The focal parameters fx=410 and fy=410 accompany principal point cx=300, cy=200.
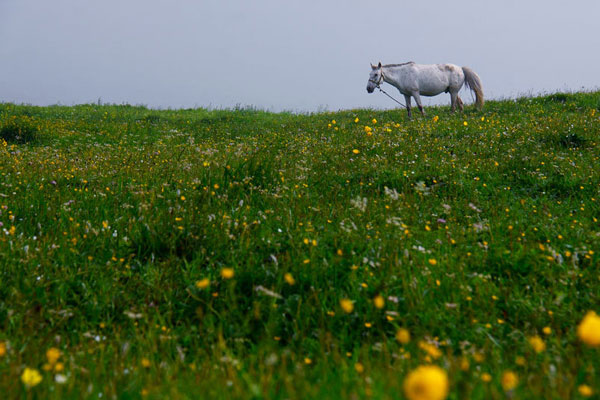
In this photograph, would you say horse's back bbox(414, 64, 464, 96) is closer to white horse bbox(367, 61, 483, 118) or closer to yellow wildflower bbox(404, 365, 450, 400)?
white horse bbox(367, 61, 483, 118)

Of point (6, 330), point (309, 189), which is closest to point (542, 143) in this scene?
point (309, 189)

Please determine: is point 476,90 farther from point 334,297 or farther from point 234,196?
point 334,297

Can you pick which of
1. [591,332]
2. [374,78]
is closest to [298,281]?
[591,332]

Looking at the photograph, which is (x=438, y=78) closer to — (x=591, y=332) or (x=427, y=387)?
(x=591, y=332)

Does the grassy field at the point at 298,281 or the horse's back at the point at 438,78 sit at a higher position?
the horse's back at the point at 438,78

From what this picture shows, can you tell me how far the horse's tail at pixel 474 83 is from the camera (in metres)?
18.5

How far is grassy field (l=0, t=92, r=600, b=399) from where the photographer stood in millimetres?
2281

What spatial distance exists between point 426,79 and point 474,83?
7.85ft

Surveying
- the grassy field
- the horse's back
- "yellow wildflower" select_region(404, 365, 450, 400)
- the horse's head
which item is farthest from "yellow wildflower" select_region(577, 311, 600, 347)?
the horse's back

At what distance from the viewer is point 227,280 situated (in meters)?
3.59

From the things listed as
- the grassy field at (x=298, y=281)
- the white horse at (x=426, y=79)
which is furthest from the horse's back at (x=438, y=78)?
the grassy field at (x=298, y=281)

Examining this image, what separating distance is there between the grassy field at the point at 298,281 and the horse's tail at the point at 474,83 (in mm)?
11752

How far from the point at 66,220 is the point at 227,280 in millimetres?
2738

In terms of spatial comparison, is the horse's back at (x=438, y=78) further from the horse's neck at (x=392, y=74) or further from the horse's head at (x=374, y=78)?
the horse's head at (x=374, y=78)
